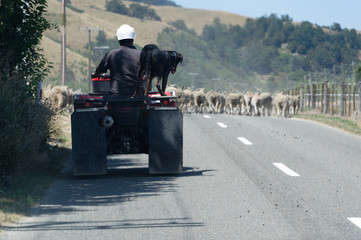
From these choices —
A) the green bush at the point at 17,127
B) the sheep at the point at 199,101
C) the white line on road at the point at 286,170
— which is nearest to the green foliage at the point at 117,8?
the sheep at the point at 199,101

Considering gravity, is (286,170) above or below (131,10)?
below

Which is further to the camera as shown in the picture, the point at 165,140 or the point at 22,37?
the point at 22,37

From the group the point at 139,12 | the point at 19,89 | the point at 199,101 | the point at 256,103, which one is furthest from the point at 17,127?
the point at 139,12

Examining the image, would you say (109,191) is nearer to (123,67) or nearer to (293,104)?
(123,67)

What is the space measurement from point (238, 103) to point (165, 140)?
32363mm

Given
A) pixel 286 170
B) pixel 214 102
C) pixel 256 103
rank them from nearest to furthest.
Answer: pixel 286 170, pixel 256 103, pixel 214 102

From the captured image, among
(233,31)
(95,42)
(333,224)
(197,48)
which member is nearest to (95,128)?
(333,224)

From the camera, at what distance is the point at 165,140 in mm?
11383

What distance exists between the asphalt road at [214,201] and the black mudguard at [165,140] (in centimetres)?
19

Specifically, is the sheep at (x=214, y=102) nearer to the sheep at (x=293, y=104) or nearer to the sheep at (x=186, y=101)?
the sheep at (x=186, y=101)

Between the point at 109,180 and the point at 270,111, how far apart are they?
106 feet

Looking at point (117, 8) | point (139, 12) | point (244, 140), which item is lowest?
point (244, 140)

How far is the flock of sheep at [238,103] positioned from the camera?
39.5m

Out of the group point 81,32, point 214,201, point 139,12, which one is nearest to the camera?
point 214,201
